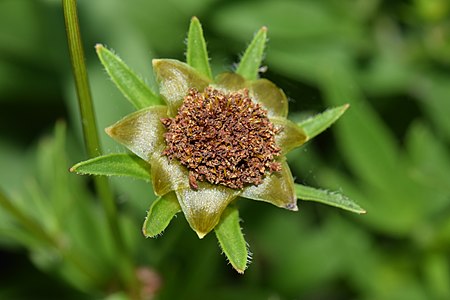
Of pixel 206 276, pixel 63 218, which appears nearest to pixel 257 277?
pixel 206 276

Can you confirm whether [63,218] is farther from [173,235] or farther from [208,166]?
[208,166]

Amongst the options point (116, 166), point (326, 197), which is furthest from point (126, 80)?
point (326, 197)

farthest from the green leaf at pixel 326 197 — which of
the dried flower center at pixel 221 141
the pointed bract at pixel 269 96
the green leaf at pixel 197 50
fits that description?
the green leaf at pixel 197 50

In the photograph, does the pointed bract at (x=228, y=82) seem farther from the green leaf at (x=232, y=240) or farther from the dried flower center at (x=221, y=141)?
the green leaf at (x=232, y=240)

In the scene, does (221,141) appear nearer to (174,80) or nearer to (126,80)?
(174,80)

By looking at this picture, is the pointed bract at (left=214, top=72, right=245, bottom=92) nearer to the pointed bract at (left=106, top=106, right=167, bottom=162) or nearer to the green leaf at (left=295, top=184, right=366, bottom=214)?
the pointed bract at (left=106, top=106, right=167, bottom=162)
